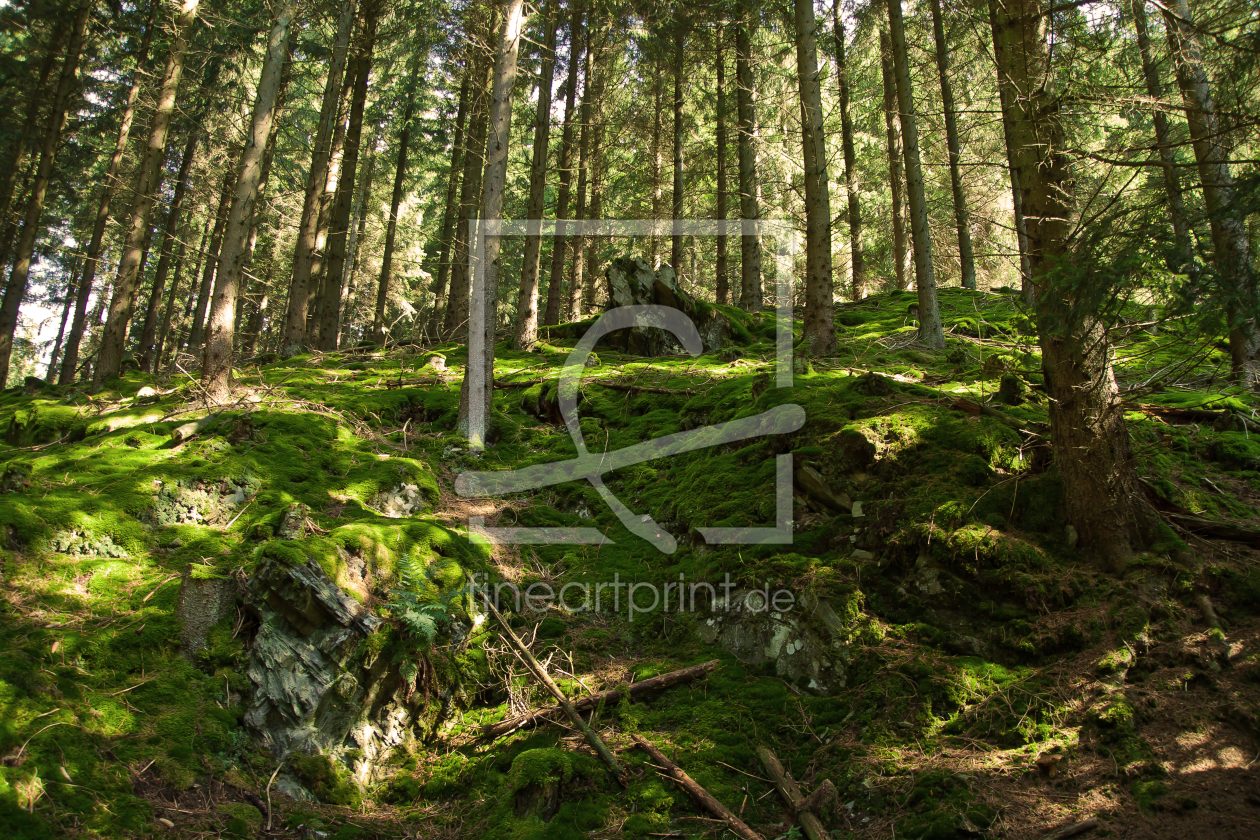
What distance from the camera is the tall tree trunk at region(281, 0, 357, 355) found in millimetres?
13781

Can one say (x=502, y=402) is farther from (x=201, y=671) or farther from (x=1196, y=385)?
(x=1196, y=385)

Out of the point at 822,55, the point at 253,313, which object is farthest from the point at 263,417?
the point at 253,313

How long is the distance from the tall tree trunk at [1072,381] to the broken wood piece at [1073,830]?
2017 millimetres

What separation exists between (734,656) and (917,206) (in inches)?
314

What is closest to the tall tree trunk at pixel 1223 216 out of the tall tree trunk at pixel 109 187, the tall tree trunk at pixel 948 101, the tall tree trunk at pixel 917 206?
the tall tree trunk at pixel 917 206

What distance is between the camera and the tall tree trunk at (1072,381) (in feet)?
15.4

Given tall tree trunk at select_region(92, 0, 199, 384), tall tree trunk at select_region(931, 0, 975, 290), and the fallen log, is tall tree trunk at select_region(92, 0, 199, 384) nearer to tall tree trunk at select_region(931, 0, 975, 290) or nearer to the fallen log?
the fallen log

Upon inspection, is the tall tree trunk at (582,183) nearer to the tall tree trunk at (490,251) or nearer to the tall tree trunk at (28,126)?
the tall tree trunk at (490,251)

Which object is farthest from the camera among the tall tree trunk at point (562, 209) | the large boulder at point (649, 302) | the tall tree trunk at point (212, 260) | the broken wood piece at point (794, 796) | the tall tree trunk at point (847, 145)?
the tall tree trunk at point (212, 260)

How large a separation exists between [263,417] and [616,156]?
16252 mm

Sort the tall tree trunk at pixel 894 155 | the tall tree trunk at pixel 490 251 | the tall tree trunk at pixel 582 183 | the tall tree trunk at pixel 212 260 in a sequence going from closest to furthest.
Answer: the tall tree trunk at pixel 490 251, the tall tree trunk at pixel 894 155, the tall tree trunk at pixel 582 183, the tall tree trunk at pixel 212 260

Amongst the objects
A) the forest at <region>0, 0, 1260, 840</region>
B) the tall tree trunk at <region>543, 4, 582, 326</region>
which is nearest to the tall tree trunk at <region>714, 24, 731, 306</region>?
the tall tree trunk at <region>543, 4, 582, 326</region>

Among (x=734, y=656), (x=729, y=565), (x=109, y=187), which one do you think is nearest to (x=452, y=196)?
(x=109, y=187)

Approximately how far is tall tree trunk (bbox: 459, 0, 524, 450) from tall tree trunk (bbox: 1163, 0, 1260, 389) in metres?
6.89
